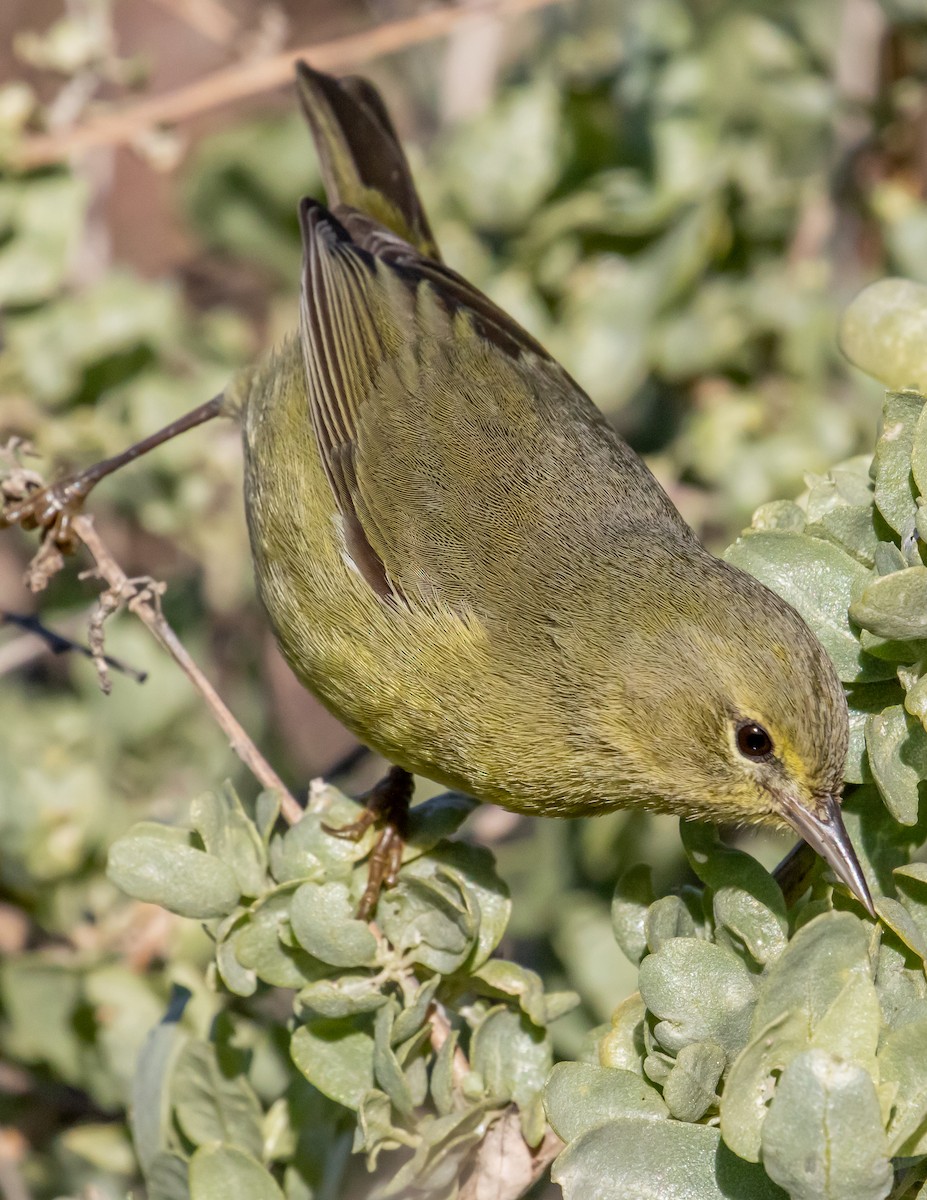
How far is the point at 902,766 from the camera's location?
1929mm

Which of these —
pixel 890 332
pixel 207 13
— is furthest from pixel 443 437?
pixel 207 13

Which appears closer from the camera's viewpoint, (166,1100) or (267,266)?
(166,1100)

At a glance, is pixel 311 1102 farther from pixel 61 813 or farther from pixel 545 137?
pixel 545 137

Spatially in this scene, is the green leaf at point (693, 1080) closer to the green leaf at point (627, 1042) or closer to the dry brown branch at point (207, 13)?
the green leaf at point (627, 1042)

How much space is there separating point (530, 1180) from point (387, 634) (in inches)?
47.3

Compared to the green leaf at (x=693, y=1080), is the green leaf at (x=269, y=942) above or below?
above

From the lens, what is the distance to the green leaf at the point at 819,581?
2.17m

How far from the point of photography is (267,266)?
171 inches

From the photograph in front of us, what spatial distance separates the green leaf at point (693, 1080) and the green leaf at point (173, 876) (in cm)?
76

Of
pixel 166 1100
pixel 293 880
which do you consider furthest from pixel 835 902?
pixel 166 1100

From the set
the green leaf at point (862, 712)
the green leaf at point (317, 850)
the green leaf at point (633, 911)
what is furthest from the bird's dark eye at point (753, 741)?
the green leaf at point (317, 850)

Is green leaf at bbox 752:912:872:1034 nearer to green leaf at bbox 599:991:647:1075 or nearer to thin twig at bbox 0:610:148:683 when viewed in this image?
green leaf at bbox 599:991:647:1075

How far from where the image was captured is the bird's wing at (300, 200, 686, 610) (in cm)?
311

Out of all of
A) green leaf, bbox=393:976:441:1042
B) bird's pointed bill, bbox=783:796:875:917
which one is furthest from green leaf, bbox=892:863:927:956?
green leaf, bbox=393:976:441:1042
